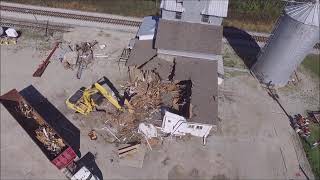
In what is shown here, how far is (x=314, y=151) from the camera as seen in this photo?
31.7m

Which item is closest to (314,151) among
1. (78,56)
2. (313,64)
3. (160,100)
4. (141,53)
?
(313,64)

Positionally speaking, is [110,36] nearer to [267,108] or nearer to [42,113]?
[42,113]

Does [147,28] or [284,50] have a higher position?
[284,50]

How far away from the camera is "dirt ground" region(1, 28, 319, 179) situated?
28.9 meters

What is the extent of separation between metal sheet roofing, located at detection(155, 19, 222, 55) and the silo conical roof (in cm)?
713

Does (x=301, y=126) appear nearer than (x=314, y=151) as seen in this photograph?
No

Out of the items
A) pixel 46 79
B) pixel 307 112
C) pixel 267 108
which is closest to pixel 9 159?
pixel 46 79

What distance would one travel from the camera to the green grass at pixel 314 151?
3043 cm

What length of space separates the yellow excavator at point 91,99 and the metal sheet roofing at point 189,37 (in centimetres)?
656

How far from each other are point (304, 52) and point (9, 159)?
2642 centimetres

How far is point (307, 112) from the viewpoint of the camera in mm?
34625

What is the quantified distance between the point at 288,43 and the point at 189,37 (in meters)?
8.84

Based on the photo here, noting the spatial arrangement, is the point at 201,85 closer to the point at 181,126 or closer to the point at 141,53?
the point at 181,126

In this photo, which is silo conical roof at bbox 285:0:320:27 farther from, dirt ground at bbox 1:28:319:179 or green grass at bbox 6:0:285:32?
green grass at bbox 6:0:285:32
